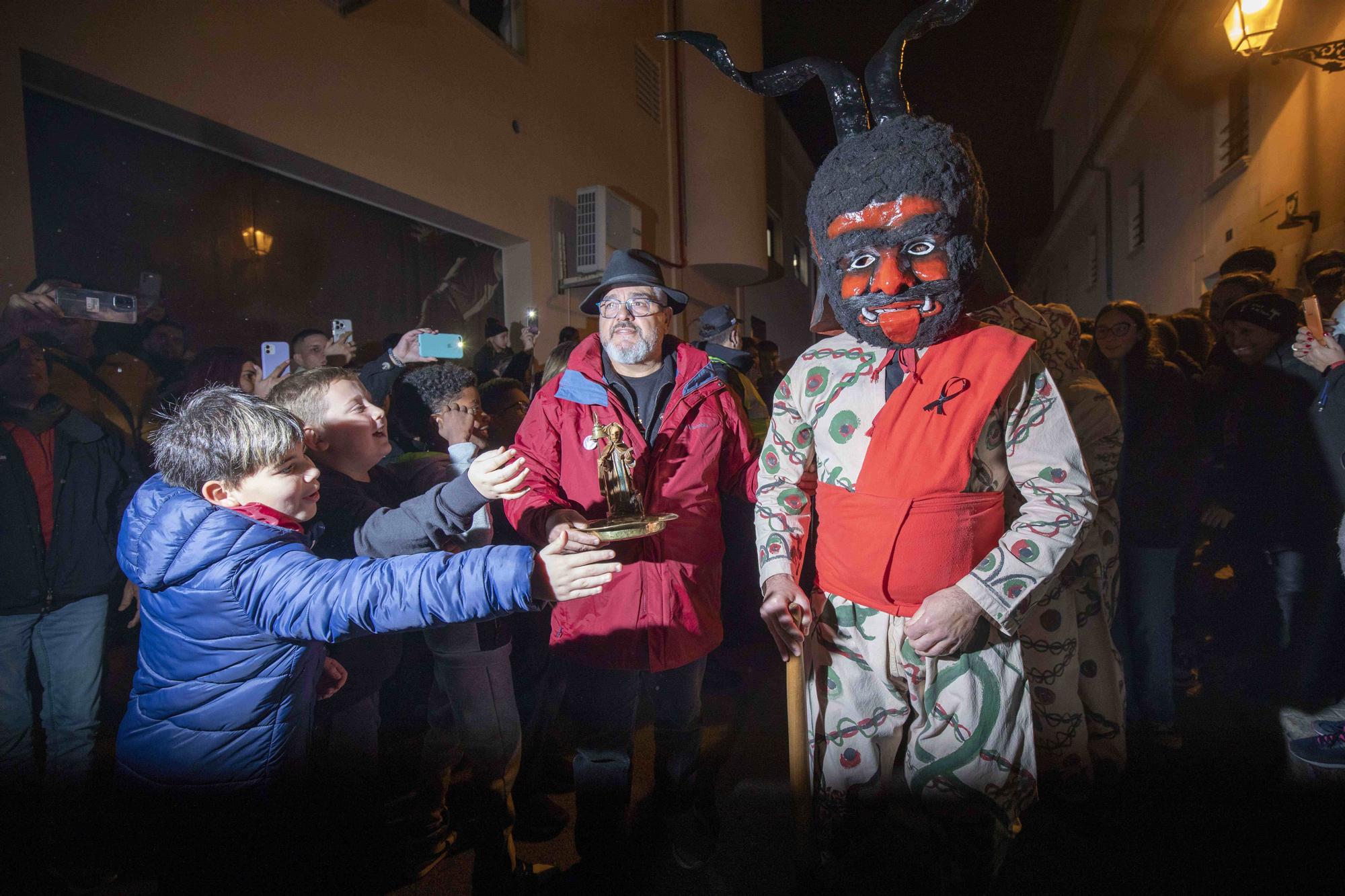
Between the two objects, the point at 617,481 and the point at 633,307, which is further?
the point at 633,307

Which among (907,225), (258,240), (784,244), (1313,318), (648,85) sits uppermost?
(648,85)

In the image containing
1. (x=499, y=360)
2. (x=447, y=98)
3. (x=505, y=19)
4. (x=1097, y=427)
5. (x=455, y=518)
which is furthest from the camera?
(x=505, y=19)

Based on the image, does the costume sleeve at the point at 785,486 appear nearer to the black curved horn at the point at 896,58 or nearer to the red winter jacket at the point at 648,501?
the red winter jacket at the point at 648,501

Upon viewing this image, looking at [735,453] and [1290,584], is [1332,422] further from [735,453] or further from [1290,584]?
[735,453]

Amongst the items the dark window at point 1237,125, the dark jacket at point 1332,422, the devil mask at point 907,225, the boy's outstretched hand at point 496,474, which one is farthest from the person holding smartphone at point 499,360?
the dark window at point 1237,125

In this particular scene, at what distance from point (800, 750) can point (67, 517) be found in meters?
2.71

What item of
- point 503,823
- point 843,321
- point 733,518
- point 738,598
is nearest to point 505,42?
point 733,518

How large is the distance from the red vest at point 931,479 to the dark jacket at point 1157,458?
1.65 m

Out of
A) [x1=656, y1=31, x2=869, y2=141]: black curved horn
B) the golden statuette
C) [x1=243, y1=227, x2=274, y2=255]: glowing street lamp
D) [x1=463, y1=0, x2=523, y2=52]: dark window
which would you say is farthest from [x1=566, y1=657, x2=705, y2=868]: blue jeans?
[x1=463, y1=0, x2=523, y2=52]: dark window

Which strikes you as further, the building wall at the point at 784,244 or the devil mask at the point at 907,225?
the building wall at the point at 784,244

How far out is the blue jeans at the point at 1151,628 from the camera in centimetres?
267

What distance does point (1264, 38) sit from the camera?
4090 millimetres

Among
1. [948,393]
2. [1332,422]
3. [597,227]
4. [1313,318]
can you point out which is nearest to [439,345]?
[948,393]

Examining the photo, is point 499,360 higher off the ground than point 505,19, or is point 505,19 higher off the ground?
point 505,19
